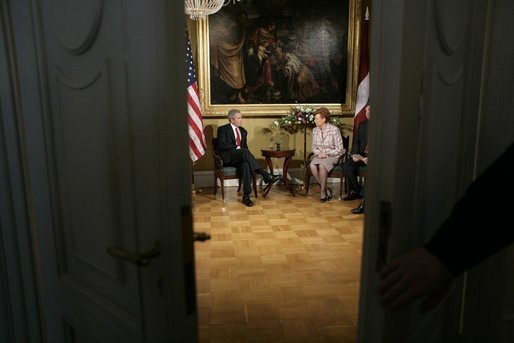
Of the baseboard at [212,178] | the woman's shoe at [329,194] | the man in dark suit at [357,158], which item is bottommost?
the woman's shoe at [329,194]

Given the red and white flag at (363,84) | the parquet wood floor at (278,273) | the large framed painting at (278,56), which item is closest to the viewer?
the parquet wood floor at (278,273)

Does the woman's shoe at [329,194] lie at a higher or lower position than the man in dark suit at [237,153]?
lower

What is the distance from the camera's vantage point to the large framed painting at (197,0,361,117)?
20.7 feet

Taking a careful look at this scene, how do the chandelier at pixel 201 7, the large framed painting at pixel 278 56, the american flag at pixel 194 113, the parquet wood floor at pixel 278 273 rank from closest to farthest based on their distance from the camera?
the parquet wood floor at pixel 278 273
the chandelier at pixel 201 7
the american flag at pixel 194 113
the large framed painting at pixel 278 56
